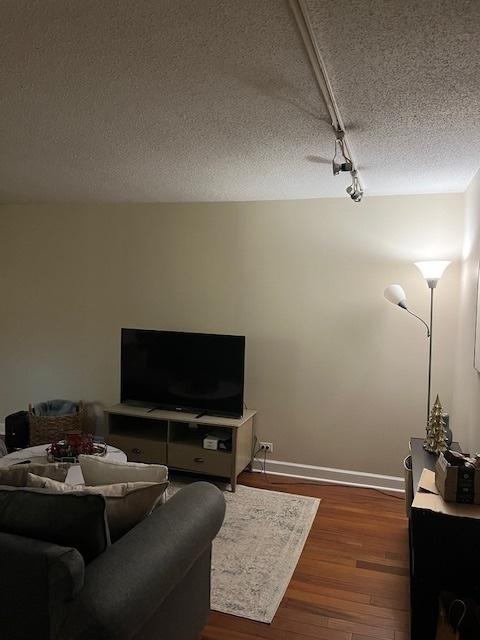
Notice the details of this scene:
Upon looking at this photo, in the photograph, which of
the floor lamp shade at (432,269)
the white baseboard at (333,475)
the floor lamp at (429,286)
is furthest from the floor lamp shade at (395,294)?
the white baseboard at (333,475)

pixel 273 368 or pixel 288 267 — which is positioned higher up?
pixel 288 267

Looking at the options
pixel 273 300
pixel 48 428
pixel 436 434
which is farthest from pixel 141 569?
pixel 48 428

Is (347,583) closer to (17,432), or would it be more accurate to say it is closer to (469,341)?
(469,341)

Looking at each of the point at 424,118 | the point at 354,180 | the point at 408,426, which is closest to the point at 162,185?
the point at 354,180

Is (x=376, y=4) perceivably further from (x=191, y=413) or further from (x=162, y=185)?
(x=191, y=413)

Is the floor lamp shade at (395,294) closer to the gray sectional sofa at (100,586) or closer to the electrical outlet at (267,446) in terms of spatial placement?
the electrical outlet at (267,446)

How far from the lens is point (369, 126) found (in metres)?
2.45

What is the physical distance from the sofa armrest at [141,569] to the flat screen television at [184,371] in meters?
1.92

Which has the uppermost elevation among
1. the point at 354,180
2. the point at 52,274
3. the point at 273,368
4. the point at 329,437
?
the point at 354,180

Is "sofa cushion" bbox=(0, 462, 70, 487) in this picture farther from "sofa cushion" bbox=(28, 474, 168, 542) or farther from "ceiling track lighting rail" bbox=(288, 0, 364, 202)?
"ceiling track lighting rail" bbox=(288, 0, 364, 202)

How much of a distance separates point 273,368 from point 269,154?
1943mm

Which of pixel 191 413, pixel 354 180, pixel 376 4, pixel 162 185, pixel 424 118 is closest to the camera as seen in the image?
pixel 376 4

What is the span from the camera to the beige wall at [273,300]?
3930mm

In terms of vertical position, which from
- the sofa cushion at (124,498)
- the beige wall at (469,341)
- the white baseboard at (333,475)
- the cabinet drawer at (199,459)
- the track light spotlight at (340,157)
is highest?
the track light spotlight at (340,157)
